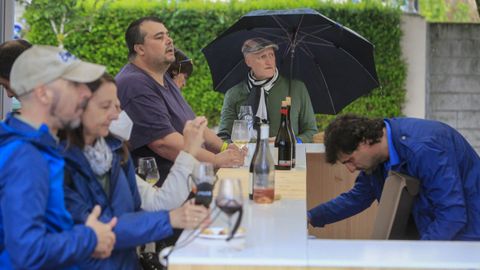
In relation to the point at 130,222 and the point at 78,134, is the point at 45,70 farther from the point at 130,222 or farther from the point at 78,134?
the point at 130,222

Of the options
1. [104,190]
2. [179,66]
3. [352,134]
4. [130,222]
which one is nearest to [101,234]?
[130,222]

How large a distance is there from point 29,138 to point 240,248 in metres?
0.70

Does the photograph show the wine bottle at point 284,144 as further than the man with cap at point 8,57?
Yes

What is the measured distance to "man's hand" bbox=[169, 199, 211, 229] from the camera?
275 cm

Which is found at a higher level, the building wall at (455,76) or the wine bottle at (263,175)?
the wine bottle at (263,175)

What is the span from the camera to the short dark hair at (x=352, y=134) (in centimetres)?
360

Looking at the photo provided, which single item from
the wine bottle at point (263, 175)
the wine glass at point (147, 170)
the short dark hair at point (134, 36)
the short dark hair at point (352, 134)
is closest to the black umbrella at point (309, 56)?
the short dark hair at point (134, 36)

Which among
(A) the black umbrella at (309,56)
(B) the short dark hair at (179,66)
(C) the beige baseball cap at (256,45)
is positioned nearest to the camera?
(B) the short dark hair at (179,66)

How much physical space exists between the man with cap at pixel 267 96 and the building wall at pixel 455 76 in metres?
4.88

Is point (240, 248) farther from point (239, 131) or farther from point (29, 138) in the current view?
point (239, 131)

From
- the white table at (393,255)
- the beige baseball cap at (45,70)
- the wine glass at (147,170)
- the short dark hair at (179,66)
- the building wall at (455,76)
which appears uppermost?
the beige baseball cap at (45,70)

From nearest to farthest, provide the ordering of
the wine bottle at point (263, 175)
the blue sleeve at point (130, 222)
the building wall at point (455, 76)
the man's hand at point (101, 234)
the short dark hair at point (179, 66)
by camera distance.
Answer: the man's hand at point (101, 234), the blue sleeve at point (130, 222), the wine bottle at point (263, 175), the short dark hair at point (179, 66), the building wall at point (455, 76)

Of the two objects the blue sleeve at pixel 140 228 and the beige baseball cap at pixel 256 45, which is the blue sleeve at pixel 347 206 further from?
the beige baseball cap at pixel 256 45

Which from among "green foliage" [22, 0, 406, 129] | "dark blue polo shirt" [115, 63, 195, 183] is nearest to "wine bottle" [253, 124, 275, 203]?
"dark blue polo shirt" [115, 63, 195, 183]
